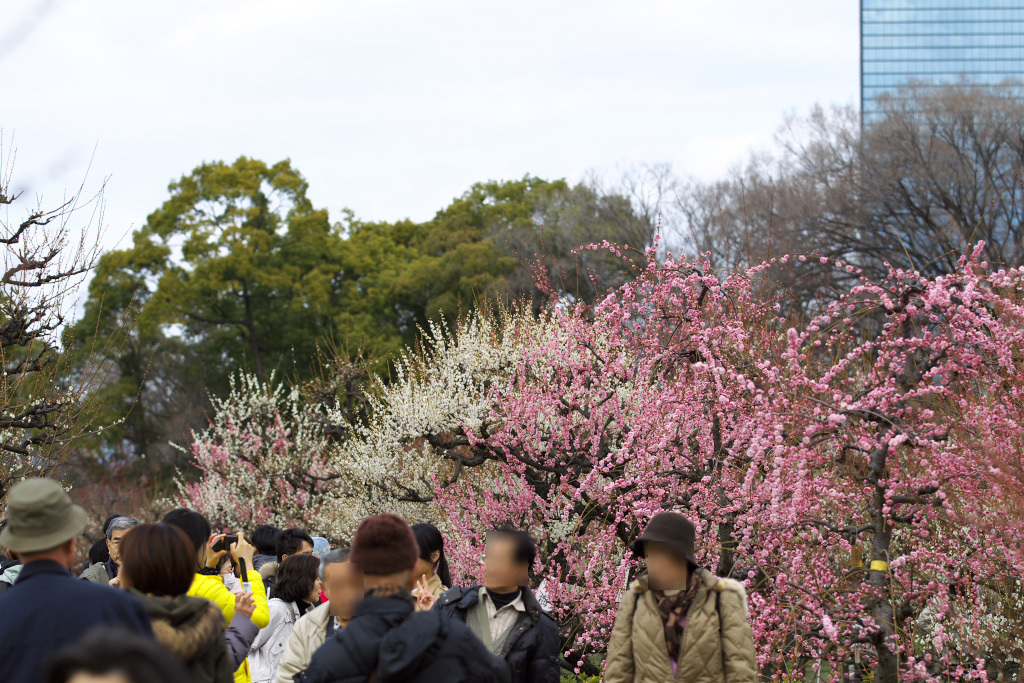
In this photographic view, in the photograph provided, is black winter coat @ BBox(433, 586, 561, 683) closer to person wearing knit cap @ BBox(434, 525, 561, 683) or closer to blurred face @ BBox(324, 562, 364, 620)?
person wearing knit cap @ BBox(434, 525, 561, 683)

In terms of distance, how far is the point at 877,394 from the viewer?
513 cm

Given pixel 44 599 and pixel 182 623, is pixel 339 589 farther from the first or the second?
pixel 44 599

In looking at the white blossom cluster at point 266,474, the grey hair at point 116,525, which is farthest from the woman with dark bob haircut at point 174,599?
the white blossom cluster at point 266,474

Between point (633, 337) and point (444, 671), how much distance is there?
5.70 m

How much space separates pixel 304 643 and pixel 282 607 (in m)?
1.36

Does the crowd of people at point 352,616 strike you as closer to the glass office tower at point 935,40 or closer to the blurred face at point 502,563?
the blurred face at point 502,563

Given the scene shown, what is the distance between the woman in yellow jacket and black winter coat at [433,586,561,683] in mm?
936

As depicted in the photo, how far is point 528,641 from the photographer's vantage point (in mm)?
4160

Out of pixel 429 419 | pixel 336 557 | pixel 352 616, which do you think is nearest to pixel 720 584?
pixel 352 616

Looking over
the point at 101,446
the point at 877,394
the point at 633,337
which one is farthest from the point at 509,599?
the point at 101,446

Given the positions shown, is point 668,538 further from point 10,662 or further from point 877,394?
point 10,662

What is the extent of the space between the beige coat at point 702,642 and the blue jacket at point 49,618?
1892mm

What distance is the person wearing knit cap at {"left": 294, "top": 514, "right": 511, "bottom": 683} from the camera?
2.77 meters

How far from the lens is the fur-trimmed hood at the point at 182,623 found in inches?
119
